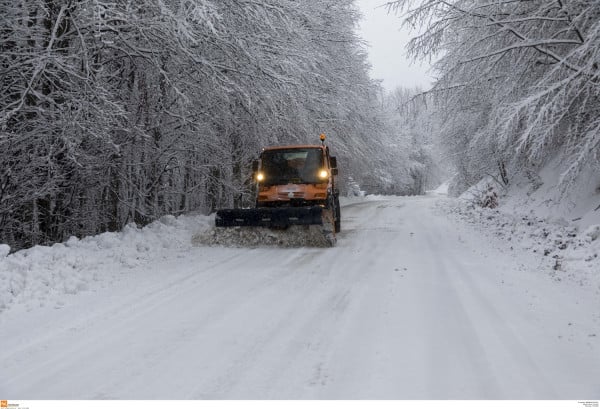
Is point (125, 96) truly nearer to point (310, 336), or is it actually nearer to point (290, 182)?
point (290, 182)

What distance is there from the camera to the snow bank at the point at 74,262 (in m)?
5.54

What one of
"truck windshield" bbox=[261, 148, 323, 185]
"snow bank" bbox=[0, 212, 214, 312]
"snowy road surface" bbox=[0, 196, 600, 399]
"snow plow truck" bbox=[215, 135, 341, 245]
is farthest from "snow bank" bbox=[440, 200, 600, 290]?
"snow bank" bbox=[0, 212, 214, 312]

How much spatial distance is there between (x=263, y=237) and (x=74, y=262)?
4.26m

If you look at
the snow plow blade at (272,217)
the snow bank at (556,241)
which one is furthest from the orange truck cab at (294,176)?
the snow bank at (556,241)

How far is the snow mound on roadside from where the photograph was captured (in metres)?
10.0

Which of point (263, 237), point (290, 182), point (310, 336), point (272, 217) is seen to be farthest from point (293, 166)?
point (310, 336)

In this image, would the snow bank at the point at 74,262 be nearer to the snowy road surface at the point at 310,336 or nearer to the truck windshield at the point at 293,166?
the snowy road surface at the point at 310,336

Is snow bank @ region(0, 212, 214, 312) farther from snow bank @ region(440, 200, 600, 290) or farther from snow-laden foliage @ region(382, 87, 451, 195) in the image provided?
snow bank @ region(440, 200, 600, 290)

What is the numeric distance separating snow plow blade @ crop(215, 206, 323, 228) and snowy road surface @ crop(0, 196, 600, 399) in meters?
2.46

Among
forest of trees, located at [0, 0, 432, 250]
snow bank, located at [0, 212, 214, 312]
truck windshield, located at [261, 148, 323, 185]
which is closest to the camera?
snow bank, located at [0, 212, 214, 312]

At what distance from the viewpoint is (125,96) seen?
9781mm

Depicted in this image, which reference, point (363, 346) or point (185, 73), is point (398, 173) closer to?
point (185, 73)

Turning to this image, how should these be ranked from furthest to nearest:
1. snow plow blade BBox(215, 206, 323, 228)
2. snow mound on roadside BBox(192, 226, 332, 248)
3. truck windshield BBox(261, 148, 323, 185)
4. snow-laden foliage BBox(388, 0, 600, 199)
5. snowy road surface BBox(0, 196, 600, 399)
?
truck windshield BBox(261, 148, 323, 185) → snow mound on roadside BBox(192, 226, 332, 248) → snow plow blade BBox(215, 206, 323, 228) → snow-laden foliage BBox(388, 0, 600, 199) → snowy road surface BBox(0, 196, 600, 399)

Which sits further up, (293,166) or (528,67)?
(528,67)
